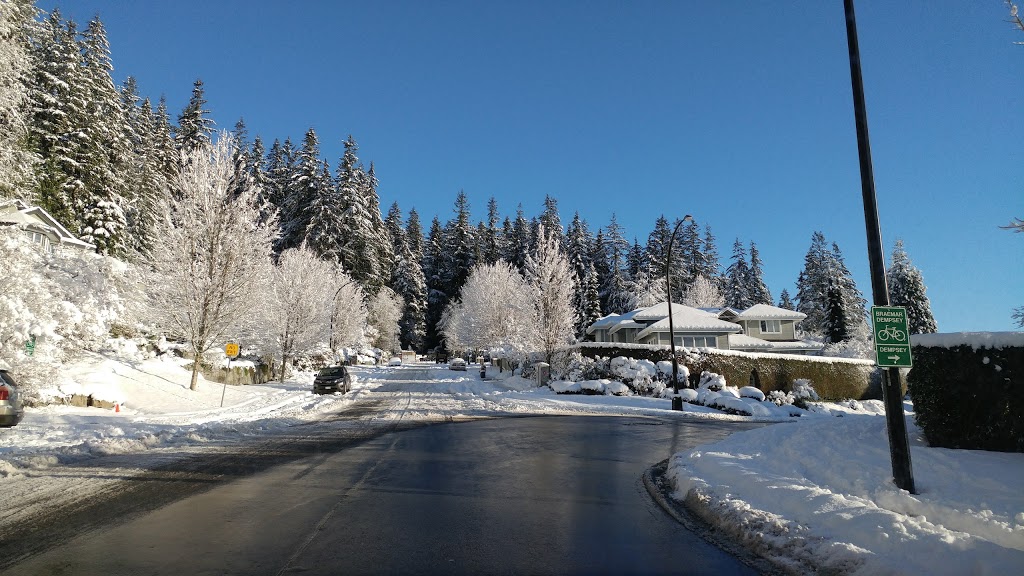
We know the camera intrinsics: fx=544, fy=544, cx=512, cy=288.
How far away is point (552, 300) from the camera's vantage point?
36656mm

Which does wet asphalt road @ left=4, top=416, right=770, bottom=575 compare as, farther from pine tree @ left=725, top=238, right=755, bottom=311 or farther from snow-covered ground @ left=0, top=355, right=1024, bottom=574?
pine tree @ left=725, top=238, right=755, bottom=311

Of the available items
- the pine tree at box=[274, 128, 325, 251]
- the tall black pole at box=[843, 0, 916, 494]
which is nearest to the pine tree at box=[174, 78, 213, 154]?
the pine tree at box=[274, 128, 325, 251]

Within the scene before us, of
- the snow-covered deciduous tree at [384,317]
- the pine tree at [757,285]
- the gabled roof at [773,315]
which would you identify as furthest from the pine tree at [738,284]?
the snow-covered deciduous tree at [384,317]

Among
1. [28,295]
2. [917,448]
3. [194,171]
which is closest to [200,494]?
[917,448]

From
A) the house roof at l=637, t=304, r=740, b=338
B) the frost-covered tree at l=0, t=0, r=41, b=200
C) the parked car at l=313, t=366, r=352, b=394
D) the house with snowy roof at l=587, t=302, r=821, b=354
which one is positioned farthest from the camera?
the house with snowy roof at l=587, t=302, r=821, b=354

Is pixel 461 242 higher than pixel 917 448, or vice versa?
pixel 461 242

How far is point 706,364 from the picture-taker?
109 ft

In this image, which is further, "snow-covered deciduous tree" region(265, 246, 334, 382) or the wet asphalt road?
"snow-covered deciduous tree" region(265, 246, 334, 382)

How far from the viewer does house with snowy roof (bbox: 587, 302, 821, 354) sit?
1896 inches

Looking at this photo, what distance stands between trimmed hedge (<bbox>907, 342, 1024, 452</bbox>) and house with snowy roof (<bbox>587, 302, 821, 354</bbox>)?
37922 mm

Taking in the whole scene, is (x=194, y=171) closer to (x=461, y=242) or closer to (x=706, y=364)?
(x=706, y=364)

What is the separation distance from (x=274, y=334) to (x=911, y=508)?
3822 centimetres

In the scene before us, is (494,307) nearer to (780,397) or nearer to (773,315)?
(780,397)

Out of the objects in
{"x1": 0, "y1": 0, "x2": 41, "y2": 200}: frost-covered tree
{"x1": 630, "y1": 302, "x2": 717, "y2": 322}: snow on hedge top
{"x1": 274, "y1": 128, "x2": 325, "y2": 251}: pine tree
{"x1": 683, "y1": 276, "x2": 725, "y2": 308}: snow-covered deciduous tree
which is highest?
{"x1": 274, "y1": 128, "x2": 325, "y2": 251}: pine tree
